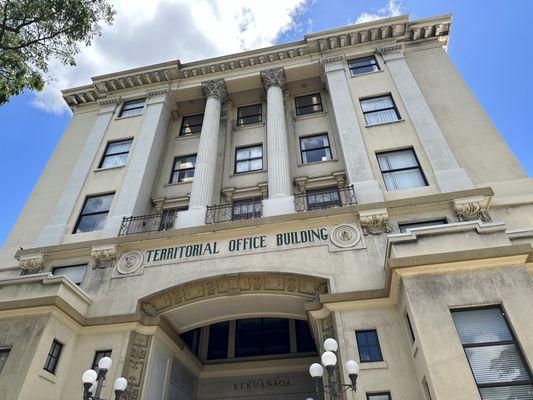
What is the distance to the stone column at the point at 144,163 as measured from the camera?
15.9 metres

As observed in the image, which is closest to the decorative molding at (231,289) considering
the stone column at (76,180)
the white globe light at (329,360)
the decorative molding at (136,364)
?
the decorative molding at (136,364)

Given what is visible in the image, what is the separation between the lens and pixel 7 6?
12.7 metres

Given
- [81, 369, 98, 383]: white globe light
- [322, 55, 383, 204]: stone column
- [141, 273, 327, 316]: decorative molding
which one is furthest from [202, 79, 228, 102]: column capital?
[81, 369, 98, 383]: white globe light

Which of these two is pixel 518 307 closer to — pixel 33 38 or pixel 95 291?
pixel 95 291

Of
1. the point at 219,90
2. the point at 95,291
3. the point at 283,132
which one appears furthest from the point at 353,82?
the point at 95,291

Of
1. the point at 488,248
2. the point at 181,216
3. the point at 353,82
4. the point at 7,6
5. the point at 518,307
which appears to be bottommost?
the point at 518,307

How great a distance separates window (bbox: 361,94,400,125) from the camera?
17328mm

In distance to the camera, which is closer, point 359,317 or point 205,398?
point 359,317

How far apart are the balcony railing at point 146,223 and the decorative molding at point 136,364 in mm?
4515

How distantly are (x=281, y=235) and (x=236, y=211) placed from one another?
14.5 feet

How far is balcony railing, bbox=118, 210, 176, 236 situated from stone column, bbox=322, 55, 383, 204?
816 centimetres

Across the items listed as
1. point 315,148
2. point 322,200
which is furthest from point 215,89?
point 322,200

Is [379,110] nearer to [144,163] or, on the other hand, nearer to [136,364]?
[144,163]

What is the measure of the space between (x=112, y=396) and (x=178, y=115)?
1640 centimetres
